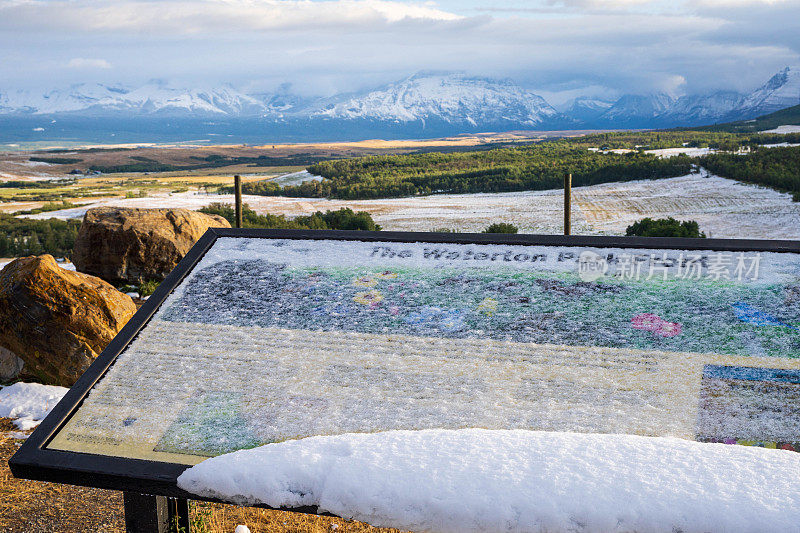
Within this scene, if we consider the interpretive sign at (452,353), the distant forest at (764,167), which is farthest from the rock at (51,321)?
the distant forest at (764,167)

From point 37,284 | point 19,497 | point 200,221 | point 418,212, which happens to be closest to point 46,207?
point 418,212

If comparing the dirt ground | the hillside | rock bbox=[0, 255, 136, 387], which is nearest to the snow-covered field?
rock bbox=[0, 255, 136, 387]

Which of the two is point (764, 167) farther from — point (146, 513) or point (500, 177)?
point (146, 513)

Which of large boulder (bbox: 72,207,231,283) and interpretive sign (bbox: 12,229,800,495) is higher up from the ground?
interpretive sign (bbox: 12,229,800,495)

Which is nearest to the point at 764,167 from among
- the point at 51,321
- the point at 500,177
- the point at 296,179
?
the point at 500,177

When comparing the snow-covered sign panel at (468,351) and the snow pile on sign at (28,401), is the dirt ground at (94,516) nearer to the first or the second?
the snow pile on sign at (28,401)

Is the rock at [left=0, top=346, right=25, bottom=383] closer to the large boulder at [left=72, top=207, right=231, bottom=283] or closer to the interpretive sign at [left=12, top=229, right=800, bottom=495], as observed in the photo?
the large boulder at [left=72, top=207, right=231, bottom=283]
